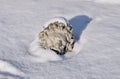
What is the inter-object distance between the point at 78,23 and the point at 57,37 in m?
0.71

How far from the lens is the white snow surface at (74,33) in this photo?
2992mm

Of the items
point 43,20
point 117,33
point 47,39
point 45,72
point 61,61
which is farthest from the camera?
point 43,20

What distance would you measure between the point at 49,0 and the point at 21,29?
1.04 meters

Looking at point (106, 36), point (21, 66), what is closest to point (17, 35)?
point (21, 66)

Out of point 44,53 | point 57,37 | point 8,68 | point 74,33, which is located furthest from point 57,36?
point 8,68

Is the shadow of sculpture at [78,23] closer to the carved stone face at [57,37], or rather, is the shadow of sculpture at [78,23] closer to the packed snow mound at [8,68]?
the carved stone face at [57,37]

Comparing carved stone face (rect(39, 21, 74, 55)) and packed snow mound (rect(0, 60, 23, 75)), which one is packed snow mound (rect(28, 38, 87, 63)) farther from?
packed snow mound (rect(0, 60, 23, 75))

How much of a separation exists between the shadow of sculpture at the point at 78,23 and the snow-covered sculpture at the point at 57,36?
24 cm

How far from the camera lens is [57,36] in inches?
134

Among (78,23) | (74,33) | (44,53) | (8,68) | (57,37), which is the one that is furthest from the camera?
(78,23)

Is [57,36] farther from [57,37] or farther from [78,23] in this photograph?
[78,23]

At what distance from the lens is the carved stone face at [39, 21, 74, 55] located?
3.39 meters

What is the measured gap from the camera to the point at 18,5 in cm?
454

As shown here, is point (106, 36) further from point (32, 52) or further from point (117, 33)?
point (32, 52)
